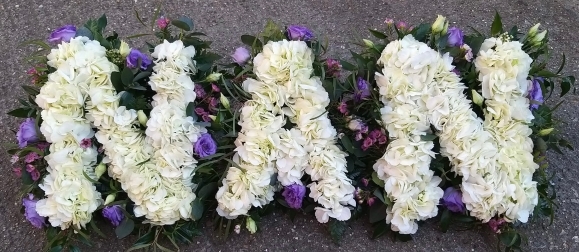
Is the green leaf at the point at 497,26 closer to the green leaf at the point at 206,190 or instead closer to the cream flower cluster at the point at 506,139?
the cream flower cluster at the point at 506,139

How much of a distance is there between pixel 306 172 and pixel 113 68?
534 mm

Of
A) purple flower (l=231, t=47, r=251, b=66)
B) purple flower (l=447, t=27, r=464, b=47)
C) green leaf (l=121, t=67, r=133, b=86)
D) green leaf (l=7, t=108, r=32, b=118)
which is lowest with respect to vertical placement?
green leaf (l=7, t=108, r=32, b=118)

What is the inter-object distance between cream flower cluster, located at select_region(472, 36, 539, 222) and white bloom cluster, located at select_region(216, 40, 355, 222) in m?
0.33

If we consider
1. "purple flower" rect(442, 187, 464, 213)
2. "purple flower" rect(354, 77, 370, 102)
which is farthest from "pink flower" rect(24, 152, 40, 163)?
"purple flower" rect(442, 187, 464, 213)

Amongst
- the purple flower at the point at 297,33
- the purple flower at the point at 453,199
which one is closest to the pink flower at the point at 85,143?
the purple flower at the point at 297,33

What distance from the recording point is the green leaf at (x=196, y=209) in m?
1.52

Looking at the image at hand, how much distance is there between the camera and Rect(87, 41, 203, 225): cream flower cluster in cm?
145

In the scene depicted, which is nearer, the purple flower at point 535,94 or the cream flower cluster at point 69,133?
the cream flower cluster at point 69,133

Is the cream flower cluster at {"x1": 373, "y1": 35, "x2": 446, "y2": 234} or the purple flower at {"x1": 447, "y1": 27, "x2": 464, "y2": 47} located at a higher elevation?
the purple flower at {"x1": 447, "y1": 27, "x2": 464, "y2": 47}

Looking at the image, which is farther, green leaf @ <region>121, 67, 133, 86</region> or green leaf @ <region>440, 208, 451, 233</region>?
green leaf @ <region>440, 208, 451, 233</region>

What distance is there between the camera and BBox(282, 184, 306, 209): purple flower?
152 cm

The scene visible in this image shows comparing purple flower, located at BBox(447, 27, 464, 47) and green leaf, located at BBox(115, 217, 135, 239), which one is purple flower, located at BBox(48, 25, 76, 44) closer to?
green leaf, located at BBox(115, 217, 135, 239)

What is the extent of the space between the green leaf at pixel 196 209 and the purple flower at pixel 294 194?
0.68 ft

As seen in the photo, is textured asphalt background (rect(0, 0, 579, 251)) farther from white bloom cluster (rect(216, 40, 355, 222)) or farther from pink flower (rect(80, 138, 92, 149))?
pink flower (rect(80, 138, 92, 149))
